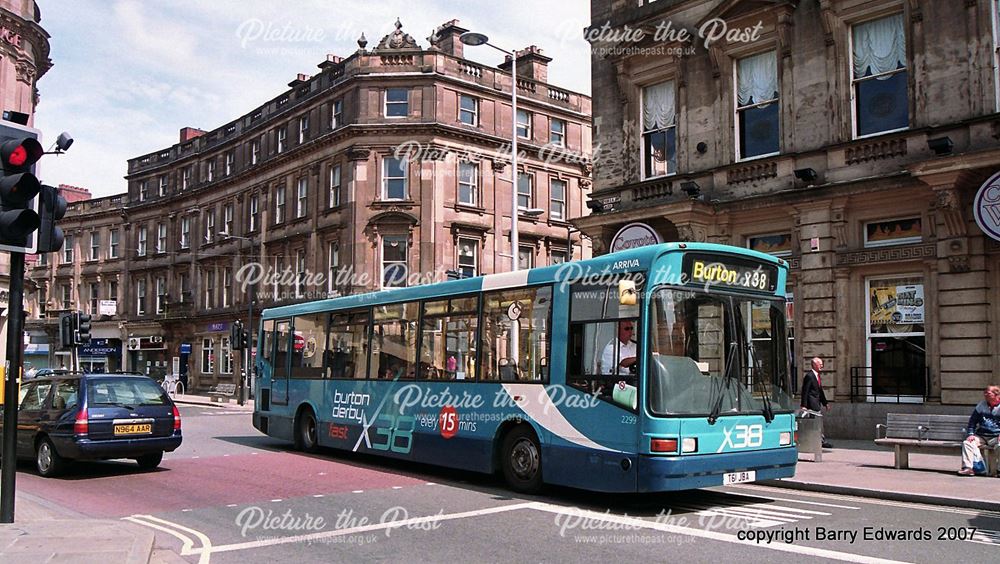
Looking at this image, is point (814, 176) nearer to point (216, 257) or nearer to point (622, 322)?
point (622, 322)

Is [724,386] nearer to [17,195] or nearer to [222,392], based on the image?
[17,195]

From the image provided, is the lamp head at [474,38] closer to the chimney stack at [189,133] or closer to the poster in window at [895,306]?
the poster in window at [895,306]

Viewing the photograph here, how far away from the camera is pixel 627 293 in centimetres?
1024

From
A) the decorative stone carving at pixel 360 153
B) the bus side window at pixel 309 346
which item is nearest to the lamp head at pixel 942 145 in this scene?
the bus side window at pixel 309 346

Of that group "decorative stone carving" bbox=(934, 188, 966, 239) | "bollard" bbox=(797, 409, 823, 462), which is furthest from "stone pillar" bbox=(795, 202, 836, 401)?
"bollard" bbox=(797, 409, 823, 462)

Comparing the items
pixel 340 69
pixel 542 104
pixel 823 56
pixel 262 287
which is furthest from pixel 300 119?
pixel 823 56

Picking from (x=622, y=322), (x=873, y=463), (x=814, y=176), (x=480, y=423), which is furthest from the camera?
(x=814, y=176)

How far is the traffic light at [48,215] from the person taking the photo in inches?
349

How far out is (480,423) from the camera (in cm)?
1244

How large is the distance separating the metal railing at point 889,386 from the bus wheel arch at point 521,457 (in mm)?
9503

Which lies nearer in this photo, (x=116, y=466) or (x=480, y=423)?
(x=480, y=423)

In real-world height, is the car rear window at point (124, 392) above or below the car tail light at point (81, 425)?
above

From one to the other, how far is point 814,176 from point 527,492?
10.8 m

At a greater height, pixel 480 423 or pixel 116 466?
pixel 480 423
